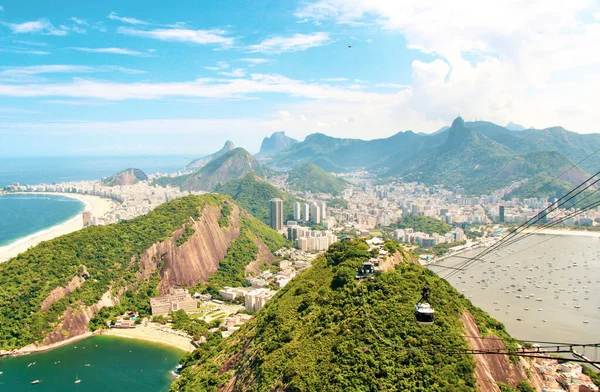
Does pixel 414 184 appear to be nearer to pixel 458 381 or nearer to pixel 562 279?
pixel 562 279

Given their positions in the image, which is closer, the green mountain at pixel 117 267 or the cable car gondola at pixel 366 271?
the cable car gondola at pixel 366 271

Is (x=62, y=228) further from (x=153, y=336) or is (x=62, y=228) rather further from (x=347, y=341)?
(x=347, y=341)

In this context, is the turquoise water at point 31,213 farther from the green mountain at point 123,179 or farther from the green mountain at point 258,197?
the green mountain at point 258,197

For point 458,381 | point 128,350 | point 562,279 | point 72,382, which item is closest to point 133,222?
point 128,350

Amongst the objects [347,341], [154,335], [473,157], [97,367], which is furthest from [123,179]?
[347,341]

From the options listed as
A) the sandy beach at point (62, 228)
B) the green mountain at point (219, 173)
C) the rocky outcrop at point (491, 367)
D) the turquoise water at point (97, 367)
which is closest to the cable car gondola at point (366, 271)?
the rocky outcrop at point (491, 367)
